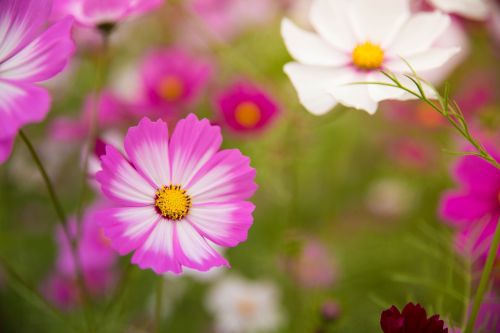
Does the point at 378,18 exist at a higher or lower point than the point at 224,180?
higher

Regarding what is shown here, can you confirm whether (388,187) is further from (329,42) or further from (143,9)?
(143,9)

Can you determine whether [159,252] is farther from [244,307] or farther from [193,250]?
[244,307]

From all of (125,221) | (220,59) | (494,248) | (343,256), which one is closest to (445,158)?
(343,256)

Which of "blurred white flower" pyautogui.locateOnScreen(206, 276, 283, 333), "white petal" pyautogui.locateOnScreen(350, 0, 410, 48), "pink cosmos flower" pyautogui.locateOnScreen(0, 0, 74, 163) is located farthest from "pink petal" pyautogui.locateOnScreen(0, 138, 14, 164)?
"blurred white flower" pyautogui.locateOnScreen(206, 276, 283, 333)

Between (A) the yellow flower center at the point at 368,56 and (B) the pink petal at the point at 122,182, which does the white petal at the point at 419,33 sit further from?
(B) the pink petal at the point at 122,182

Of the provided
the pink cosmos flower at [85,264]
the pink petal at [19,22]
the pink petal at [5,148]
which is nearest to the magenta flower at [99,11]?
the pink petal at [19,22]

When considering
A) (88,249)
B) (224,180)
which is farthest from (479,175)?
(88,249)

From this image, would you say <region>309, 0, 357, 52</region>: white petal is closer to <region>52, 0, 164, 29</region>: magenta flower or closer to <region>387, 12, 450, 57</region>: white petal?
<region>387, 12, 450, 57</region>: white petal
